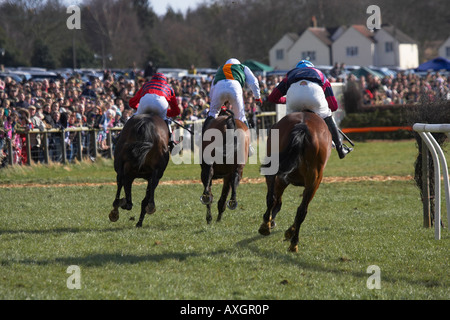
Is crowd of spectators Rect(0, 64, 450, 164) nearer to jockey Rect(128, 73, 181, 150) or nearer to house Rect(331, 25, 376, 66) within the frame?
jockey Rect(128, 73, 181, 150)

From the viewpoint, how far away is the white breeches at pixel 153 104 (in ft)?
30.6

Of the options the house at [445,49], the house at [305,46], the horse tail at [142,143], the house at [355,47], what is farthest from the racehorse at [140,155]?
the house at [445,49]

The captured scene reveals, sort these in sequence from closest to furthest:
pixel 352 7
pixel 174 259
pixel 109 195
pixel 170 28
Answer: pixel 174 259 < pixel 109 195 < pixel 170 28 < pixel 352 7

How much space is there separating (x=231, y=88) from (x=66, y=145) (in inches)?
328

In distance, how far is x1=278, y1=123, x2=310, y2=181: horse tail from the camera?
7.05 metres

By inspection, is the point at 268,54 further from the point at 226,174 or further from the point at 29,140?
the point at 226,174

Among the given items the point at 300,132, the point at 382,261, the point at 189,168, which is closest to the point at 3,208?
the point at 300,132

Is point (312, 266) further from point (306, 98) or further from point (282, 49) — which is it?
point (282, 49)

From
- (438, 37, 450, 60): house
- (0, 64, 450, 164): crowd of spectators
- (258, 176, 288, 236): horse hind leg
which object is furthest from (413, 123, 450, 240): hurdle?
(438, 37, 450, 60): house

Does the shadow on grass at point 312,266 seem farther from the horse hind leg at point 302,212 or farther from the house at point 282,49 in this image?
the house at point 282,49

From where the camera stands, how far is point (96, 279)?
19.0 ft

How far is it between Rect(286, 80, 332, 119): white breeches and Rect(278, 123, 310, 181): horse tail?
2.97ft

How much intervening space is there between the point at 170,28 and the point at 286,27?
16406 millimetres

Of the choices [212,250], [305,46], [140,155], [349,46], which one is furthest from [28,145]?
[349,46]
